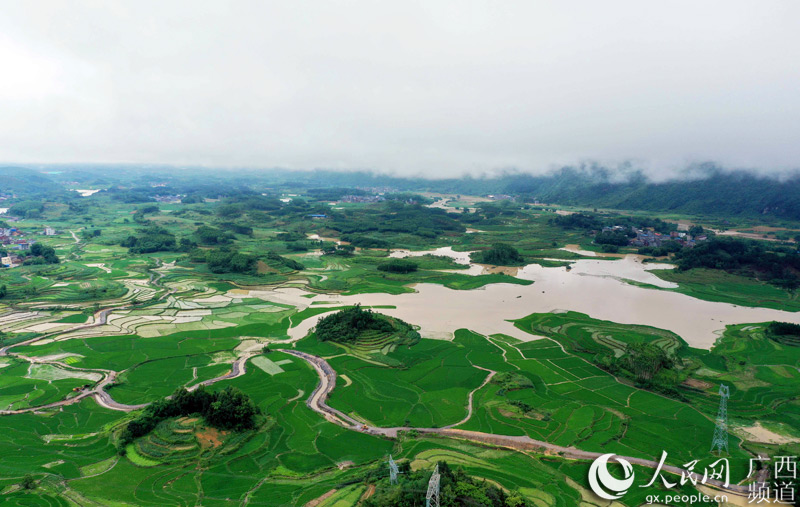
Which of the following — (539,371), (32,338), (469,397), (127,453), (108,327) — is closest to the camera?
(127,453)

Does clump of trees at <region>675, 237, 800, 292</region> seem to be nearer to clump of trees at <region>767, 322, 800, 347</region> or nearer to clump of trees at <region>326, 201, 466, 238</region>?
clump of trees at <region>767, 322, 800, 347</region>

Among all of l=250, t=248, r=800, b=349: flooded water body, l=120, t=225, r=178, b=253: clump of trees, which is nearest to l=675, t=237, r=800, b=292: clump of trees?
l=250, t=248, r=800, b=349: flooded water body

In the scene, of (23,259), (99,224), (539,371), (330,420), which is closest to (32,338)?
(330,420)

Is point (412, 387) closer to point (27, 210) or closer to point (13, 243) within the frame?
point (13, 243)

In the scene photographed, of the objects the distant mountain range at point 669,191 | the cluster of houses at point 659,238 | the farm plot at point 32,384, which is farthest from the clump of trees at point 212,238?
the distant mountain range at point 669,191

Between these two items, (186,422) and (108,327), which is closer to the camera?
(186,422)

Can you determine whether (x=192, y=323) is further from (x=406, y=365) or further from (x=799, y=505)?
(x=799, y=505)

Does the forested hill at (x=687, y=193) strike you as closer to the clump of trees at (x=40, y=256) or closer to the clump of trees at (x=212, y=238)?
the clump of trees at (x=212, y=238)
